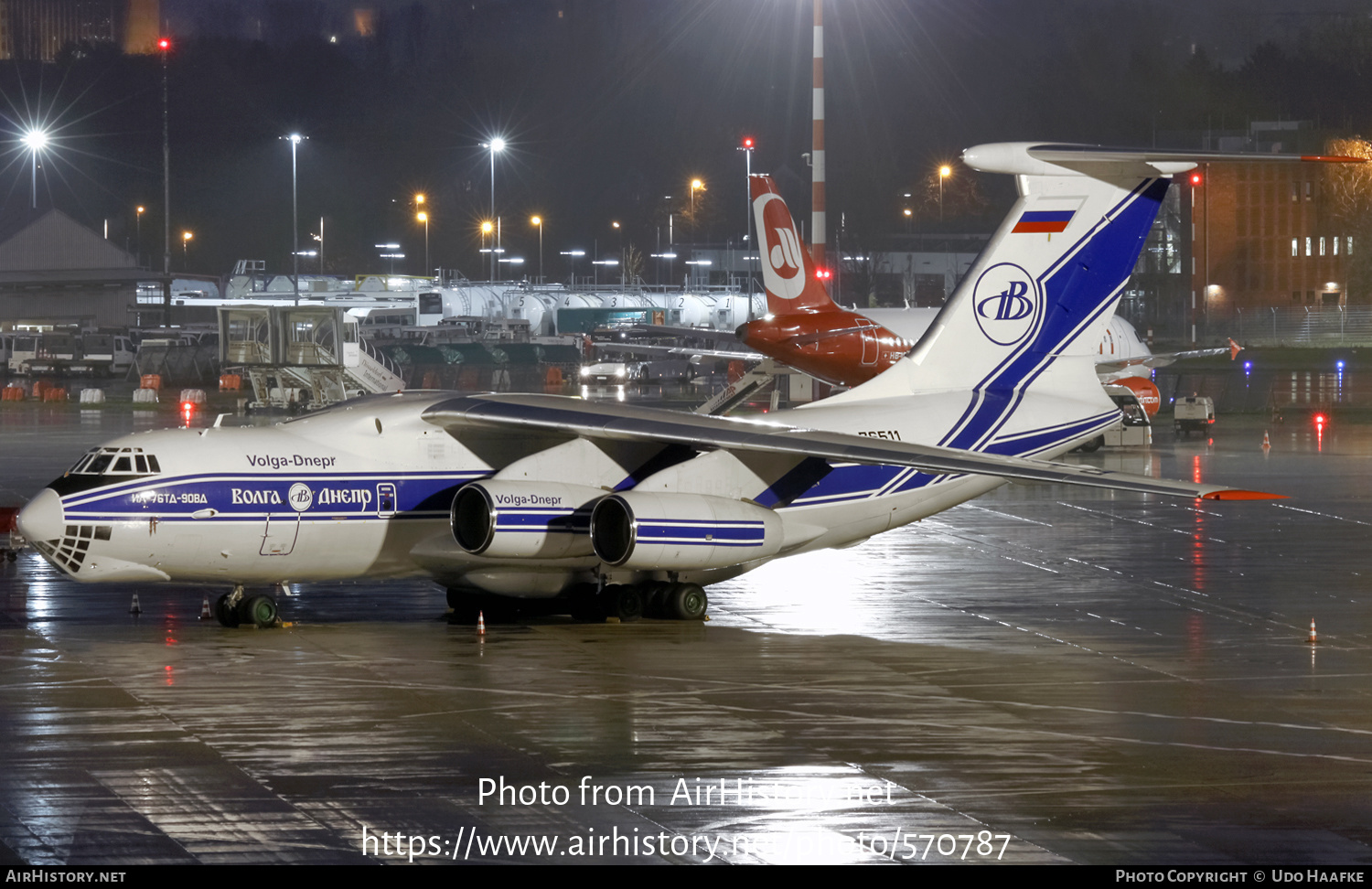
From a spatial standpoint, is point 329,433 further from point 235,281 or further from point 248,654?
point 235,281

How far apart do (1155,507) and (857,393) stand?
36.8 ft

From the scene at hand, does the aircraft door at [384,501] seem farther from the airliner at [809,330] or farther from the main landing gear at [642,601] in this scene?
the airliner at [809,330]

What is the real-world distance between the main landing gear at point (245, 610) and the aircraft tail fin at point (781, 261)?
2534 cm

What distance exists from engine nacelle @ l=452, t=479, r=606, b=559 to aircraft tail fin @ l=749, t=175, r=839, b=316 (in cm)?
2462

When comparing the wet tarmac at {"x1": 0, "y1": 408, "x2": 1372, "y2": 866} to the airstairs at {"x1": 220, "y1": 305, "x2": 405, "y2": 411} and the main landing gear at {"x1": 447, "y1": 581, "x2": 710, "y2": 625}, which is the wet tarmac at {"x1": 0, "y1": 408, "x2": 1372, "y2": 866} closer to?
the main landing gear at {"x1": 447, "y1": 581, "x2": 710, "y2": 625}

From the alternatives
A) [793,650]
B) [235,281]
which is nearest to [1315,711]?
[793,650]

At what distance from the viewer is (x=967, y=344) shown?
Answer: 19.8 meters

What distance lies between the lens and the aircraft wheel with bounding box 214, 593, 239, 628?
56.5 feet

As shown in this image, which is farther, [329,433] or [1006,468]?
[329,433]

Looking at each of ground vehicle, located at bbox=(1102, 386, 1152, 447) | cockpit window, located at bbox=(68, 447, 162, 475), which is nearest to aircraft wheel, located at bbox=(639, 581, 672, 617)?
cockpit window, located at bbox=(68, 447, 162, 475)

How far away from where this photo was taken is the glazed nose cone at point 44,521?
16078mm

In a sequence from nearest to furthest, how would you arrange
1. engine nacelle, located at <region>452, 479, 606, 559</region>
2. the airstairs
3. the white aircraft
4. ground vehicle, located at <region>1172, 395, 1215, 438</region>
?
the white aircraft < engine nacelle, located at <region>452, 479, 606, 559</region> < ground vehicle, located at <region>1172, 395, 1215, 438</region> < the airstairs

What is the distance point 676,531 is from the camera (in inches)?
668

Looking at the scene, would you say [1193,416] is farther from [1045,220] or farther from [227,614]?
[227,614]
